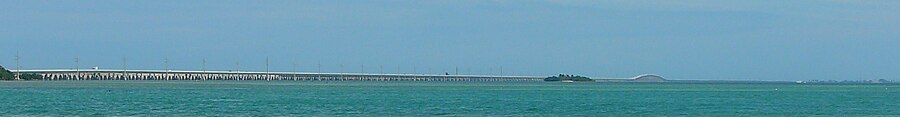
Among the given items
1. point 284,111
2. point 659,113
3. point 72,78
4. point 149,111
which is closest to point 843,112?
point 659,113

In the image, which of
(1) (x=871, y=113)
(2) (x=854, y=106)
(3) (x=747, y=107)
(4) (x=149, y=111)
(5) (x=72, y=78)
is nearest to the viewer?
(4) (x=149, y=111)

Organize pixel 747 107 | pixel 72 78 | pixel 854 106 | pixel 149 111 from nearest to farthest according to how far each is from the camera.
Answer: pixel 149 111, pixel 747 107, pixel 854 106, pixel 72 78

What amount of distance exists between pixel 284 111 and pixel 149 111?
3.87 meters

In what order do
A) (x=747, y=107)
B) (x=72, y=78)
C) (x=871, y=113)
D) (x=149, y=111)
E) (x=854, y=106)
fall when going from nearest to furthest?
(x=149, y=111) → (x=871, y=113) → (x=747, y=107) → (x=854, y=106) → (x=72, y=78)

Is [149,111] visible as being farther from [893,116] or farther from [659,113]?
[893,116]

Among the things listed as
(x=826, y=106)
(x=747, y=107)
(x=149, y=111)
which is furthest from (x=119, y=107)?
(x=826, y=106)

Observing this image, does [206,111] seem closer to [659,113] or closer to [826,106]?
[659,113]

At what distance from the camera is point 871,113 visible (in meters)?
44.9

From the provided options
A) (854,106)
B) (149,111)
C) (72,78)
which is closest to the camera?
(149,111)

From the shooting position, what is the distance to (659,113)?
43719mm

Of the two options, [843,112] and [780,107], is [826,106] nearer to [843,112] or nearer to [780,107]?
[780,107]

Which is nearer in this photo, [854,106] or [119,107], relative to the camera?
[119,107]

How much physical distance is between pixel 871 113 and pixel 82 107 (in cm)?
2359

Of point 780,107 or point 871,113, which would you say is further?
point 780,107
